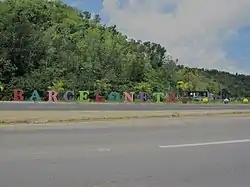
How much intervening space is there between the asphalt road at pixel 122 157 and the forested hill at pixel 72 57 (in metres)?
32.3

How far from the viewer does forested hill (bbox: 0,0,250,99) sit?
48844 mm

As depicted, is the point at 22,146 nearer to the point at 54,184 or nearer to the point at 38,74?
the point at 54,184

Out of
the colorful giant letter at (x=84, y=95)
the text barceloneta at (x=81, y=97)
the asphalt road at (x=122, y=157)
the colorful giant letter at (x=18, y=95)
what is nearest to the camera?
the asphalt road at (x=122, y=157)

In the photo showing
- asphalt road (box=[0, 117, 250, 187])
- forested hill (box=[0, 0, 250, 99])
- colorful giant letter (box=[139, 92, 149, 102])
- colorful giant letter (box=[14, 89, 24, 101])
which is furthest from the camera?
forested hill (box=[0, 0, 250, 99])

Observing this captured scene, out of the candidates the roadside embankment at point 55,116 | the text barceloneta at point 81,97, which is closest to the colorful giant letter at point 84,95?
the text barceloneta at point 81,97

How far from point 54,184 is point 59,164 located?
1.39 m

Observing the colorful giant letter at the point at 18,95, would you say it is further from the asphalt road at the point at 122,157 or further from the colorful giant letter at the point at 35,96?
the asphalt road at the point at 122,157

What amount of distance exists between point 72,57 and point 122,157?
48306 mm

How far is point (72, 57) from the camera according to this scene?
5609cm

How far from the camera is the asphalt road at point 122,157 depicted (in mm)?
6656

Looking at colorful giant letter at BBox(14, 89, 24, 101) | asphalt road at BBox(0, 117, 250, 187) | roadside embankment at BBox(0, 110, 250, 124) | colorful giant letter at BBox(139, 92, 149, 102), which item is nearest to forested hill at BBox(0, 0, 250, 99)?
colorful giant letter at BBox(14, 89, 24, 101)

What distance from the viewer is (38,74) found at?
159ft

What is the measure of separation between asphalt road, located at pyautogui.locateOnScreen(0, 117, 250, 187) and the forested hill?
1273 inches

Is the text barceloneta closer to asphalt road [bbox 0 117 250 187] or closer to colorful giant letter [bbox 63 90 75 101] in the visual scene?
colorful giant letter [bbox 63 90 75 101]
